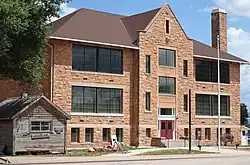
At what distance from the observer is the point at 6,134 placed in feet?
135

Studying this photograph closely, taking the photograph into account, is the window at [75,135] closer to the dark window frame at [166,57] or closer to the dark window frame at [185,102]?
A: the dark window frame at [166,57]

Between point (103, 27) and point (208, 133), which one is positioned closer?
point (103, 27)

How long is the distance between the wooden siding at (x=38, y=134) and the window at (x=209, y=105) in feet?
66.0

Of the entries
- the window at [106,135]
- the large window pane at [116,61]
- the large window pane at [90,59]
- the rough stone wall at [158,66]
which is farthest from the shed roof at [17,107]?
the rough stone wall at [158,66]

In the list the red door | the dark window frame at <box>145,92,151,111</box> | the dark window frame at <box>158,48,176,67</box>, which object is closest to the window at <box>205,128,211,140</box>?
the red door

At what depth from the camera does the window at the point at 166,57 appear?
181ft

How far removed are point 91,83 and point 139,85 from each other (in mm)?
5236

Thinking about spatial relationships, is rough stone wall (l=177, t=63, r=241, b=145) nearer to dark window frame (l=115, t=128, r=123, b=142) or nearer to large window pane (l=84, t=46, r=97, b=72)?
dark window frame (l=115, t=128, r=123, b=142)

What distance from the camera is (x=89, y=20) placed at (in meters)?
53.8

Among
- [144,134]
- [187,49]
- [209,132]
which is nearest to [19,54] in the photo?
[144,134]

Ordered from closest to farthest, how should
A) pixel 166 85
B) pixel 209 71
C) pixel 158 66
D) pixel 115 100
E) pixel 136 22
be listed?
pixel 115 100 → pixel 158 66 → pixel 166 85 → pixel 136 22 → pixel 209 71

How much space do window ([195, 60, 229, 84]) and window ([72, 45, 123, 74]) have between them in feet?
35.4

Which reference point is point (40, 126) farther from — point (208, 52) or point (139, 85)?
point (208, 52)

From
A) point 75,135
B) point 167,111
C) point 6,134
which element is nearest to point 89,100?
point 75,135
